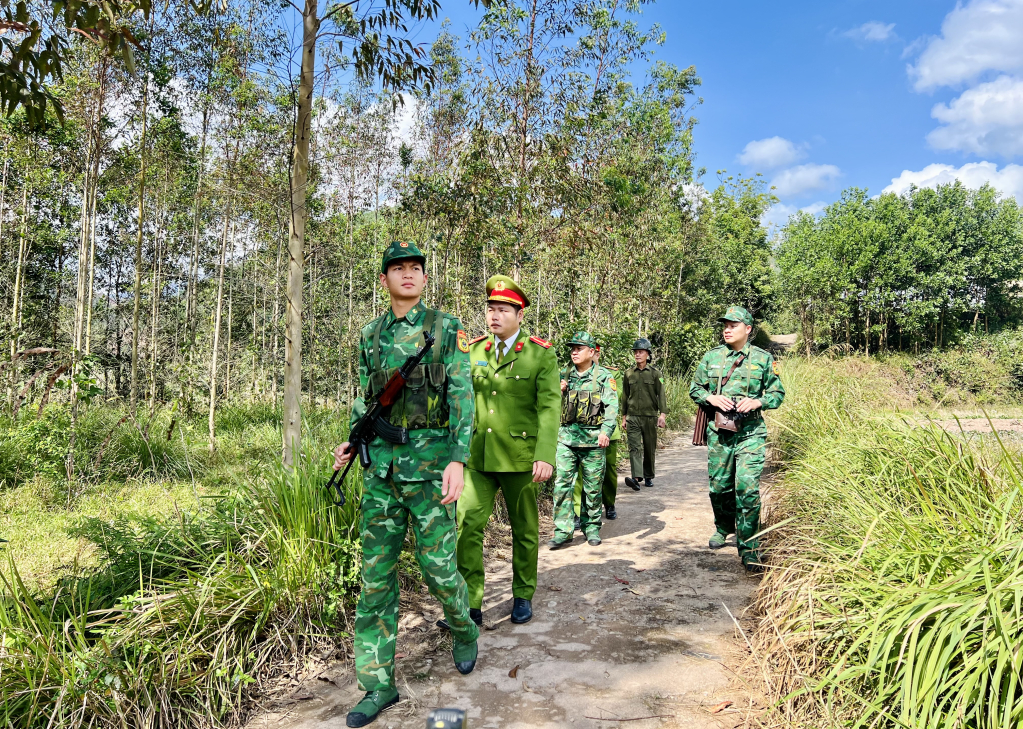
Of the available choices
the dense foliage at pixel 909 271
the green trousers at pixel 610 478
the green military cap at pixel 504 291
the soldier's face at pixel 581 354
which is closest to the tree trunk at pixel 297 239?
the green military cap at pixel 504 291

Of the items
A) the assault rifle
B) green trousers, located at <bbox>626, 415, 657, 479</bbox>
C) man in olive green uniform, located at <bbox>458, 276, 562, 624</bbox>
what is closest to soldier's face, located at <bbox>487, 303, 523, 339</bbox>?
man in olive green uniform, located at <bbox>458, 276, 562, 624</bbox>

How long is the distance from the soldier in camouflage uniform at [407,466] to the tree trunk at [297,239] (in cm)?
132

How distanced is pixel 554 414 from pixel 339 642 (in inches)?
68.5

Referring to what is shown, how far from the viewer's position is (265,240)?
14555 mm

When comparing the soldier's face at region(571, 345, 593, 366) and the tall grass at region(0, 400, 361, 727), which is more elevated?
the soldier's face at region(571, 345, 593, 366)

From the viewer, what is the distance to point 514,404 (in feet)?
12.3

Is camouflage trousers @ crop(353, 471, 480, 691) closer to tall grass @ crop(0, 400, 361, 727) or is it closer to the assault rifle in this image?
the assault rifle

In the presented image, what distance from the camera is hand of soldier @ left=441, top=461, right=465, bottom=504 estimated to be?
2674mm

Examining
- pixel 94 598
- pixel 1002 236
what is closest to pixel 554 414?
pixel 94 598

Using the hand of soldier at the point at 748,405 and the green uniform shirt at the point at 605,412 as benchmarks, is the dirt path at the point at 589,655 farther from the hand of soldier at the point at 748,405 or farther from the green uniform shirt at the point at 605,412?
the hand of soldier at the point at 748,405

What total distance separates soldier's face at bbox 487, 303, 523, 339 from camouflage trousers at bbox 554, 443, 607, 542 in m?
2.09

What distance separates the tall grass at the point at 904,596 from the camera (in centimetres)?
187

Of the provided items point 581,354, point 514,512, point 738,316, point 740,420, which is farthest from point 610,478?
point 514,512

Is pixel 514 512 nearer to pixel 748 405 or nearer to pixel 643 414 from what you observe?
pixel 748 405
